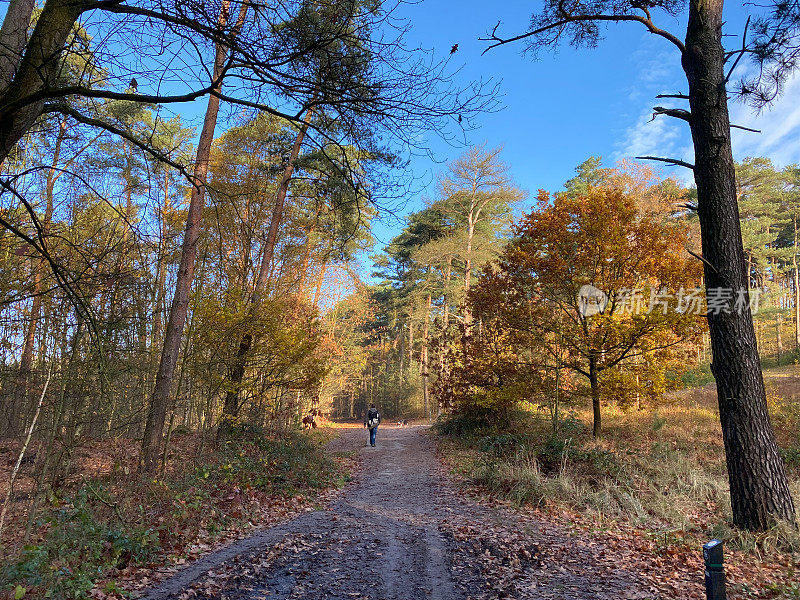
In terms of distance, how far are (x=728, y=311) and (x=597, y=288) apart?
5.71 meters

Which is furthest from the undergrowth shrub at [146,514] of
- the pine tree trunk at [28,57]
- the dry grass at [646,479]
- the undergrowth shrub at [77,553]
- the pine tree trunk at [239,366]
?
the dry grass at [646,479]

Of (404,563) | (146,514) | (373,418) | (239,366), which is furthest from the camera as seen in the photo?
(373,418)

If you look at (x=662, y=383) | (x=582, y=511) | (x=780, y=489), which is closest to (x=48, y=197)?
(x=582, y=511)

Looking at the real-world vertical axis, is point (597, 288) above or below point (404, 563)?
above

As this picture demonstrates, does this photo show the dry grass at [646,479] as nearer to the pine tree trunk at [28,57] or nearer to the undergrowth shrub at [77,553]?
the undergrowth shrub at [77,553]

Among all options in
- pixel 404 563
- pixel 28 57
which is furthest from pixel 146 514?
pixel 28 57

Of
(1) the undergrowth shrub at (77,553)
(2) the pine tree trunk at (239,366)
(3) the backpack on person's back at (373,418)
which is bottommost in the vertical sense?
(3) the backpack on person's back at (373,418)

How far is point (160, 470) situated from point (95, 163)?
551 centimetres

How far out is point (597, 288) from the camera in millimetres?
11062

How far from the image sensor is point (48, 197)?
5355mm

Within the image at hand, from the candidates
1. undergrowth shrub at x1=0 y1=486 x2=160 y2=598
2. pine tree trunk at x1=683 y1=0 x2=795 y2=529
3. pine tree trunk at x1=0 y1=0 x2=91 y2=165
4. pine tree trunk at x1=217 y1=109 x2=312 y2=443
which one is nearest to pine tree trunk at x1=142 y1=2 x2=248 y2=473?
pine tree trunk at x1=217 y1=109 x2=312 y2=443

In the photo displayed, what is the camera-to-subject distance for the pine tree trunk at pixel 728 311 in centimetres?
512

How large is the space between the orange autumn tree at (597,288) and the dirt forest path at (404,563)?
18.9ft

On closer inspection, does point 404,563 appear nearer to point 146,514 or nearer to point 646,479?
point 146,514
